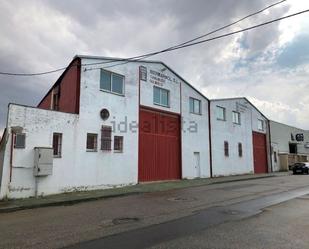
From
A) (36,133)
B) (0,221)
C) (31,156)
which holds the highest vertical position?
(36,133)

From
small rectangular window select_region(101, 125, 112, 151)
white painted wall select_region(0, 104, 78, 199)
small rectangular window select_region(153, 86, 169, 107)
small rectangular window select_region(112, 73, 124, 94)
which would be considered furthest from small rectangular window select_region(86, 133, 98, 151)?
small rectangular window select_region(153, 86, 169, 107)

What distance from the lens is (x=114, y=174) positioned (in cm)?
1925

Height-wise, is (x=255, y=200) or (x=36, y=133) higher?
(x=36, y=133)

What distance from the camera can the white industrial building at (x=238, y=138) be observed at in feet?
97.6

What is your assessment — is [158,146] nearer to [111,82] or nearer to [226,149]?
[111,82]

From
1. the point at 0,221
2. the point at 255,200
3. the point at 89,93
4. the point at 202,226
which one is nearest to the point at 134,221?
the point at 202,226

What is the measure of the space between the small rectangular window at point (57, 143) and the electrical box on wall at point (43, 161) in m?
1.05

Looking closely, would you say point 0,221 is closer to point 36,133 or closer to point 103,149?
point 36,133

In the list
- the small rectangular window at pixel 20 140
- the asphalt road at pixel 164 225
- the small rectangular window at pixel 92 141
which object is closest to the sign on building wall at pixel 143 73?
the small rectangular window at pixel 92 141

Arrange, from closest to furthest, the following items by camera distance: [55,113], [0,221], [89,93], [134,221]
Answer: [134,221] → [0,221] → [55,113] → [89,93]

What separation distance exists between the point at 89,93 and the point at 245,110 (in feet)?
72.6

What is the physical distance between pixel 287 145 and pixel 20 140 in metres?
40.4

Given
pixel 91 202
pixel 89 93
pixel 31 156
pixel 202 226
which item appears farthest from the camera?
pixel 89 93

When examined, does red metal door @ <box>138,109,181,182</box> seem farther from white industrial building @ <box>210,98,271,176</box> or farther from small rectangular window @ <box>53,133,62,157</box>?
small rectangular window @ <box>53,133,62,157</box>
